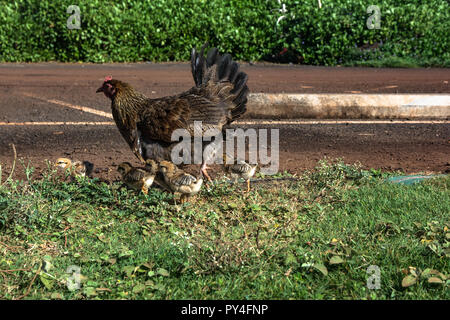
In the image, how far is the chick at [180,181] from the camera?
4777 mm

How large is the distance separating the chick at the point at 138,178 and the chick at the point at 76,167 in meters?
0.59

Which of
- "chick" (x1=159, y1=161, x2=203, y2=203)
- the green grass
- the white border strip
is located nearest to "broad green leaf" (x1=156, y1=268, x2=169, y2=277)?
the green grass

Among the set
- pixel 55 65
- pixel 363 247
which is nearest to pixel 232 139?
pixel 363 247

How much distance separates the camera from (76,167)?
5480 mm

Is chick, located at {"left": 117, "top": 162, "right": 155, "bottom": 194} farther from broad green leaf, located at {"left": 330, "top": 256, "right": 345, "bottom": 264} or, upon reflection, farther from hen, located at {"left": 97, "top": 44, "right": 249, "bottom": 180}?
broad green leaf, located at {"left": 330, "top": 256, "right": 345, "bottom": 264}

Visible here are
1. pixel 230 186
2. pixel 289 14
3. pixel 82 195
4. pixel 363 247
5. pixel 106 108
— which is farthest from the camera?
pixel 289 14

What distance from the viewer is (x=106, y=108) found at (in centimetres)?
912

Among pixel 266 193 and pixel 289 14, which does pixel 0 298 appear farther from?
pixel 289 14

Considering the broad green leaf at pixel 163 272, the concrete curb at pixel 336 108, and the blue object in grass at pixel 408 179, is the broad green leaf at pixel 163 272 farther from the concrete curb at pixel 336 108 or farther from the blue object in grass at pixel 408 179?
the concrete curb at pixel 336 108

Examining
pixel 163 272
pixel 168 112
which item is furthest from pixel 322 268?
pixel 168 112

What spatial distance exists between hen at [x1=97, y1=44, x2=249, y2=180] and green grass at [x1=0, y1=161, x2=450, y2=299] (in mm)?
542

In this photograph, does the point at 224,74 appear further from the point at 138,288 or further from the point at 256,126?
the point at 138,288

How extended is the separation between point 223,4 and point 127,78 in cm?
564

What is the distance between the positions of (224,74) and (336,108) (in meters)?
3.12
